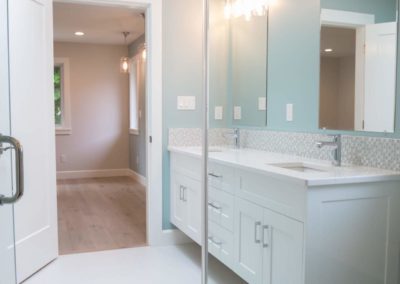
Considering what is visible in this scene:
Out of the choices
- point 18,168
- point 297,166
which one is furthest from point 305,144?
point 18,168

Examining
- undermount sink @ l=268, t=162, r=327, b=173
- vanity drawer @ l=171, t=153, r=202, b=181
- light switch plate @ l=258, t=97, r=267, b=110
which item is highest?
light switch plate @ l=258, t=97, r=267, b=110

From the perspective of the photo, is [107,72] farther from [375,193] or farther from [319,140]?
[375,193]

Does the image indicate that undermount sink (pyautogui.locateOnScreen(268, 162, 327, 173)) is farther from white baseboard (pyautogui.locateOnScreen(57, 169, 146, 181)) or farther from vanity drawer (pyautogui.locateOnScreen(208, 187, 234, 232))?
white baseboard (pyautogui.locateOnScreen(57, 169, 146, 181))

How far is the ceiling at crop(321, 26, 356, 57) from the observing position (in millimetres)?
2115

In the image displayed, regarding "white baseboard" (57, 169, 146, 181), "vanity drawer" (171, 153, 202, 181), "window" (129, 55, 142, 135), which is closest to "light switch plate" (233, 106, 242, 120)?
"vanity drawer" (171, 153, 202, 181)

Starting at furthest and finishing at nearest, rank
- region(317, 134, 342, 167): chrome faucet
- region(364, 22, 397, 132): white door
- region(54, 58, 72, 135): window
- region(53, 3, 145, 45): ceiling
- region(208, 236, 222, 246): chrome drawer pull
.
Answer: region(54, 58, 72, 135): window, region(53, 3, 145, 45): ceiling, region(208, 236, 222, 246): chrome drawer pull, region(317, 134, 342, 167): chrome faucet, region(364, 22, 397, 132): white door

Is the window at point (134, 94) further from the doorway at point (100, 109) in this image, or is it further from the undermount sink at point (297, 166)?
the undermount sink at point (297, 166)

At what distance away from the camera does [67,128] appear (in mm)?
6754

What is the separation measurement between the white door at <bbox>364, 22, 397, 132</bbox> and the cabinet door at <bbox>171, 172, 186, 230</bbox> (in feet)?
5.05

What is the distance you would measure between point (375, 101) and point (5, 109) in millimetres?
1659

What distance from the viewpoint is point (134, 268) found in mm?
2873

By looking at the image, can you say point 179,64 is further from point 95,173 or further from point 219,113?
point 95,173

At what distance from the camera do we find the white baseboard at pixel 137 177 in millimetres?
6157

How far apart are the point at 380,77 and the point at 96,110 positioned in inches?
220
